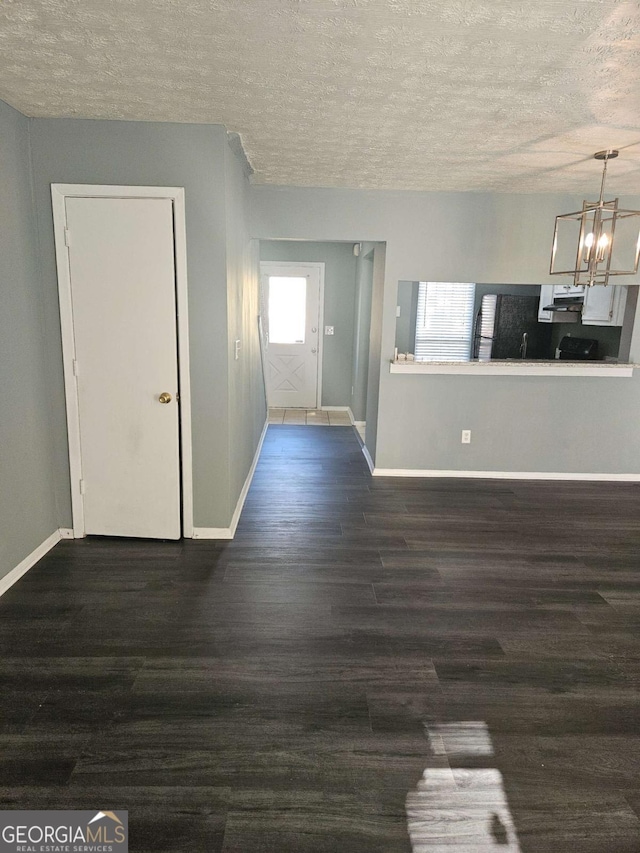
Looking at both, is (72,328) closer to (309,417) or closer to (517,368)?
(517,368)

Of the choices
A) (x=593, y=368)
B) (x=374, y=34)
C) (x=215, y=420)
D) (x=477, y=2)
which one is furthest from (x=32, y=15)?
(x=593, y=368)

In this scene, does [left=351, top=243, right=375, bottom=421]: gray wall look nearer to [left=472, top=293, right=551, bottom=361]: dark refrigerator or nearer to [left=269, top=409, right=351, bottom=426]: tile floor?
[left=269, top=409, right=351, bottom=426]: tile floor

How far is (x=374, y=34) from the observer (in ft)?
6.35

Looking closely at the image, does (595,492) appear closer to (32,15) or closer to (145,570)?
(145,570)

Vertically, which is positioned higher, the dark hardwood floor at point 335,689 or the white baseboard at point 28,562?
the white baseboard at point 28,562

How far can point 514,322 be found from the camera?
6.64m

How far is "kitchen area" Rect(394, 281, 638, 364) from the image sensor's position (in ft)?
16.4

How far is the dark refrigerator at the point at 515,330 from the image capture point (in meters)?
6.60

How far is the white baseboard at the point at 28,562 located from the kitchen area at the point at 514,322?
3.00 metres

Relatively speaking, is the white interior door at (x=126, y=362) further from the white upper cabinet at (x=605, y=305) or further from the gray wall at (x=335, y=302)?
the gray wall at (x=335, y=302)

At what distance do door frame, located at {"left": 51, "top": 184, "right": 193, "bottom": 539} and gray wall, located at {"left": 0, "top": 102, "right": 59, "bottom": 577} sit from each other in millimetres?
140

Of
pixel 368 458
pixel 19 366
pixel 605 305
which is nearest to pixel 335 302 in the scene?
pixel 368 458

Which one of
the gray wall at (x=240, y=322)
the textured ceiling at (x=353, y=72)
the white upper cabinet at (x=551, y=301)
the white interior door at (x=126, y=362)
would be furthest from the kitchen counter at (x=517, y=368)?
the white interior door at (x=126, y=362)

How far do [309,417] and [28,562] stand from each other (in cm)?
458
